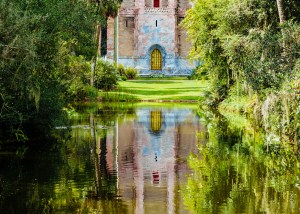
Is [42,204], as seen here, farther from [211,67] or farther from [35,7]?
[211,67]

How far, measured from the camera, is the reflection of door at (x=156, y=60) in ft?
260

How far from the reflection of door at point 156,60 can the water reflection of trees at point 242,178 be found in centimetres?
5507

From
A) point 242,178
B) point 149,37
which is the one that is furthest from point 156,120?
point 149,37

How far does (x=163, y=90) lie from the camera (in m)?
57.3

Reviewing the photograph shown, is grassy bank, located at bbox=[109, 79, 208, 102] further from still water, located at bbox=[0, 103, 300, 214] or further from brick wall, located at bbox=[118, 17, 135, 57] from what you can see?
still water, located at bbox=[0, 103, 300, 214]

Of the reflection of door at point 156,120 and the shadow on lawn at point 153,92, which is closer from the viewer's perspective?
the reflection of door at point 156,120

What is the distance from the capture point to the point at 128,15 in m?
78.9

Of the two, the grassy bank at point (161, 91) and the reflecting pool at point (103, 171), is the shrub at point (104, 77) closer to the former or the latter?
the grassy bank at point (161, 91)

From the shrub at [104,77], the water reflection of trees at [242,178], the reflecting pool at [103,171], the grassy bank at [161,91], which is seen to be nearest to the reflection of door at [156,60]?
the grassy bank at [161,91]

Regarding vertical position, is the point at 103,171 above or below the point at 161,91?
below

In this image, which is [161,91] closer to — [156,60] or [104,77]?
[104,77]

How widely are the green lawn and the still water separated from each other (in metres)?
24.3

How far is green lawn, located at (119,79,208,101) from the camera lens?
174 feet

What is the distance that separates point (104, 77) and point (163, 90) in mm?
6170
